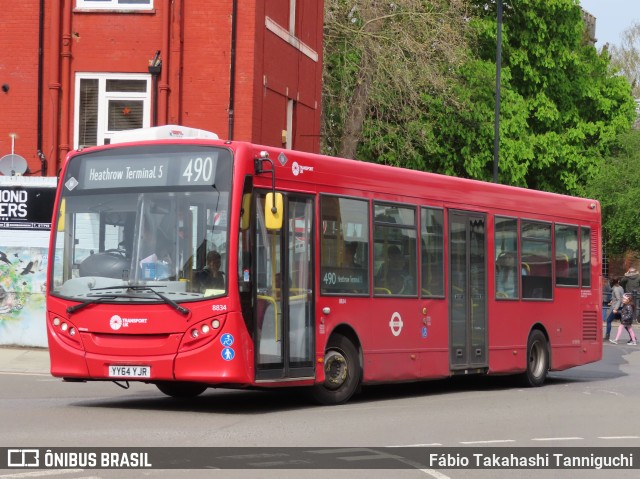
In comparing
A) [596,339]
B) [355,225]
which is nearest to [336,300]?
[355,225]

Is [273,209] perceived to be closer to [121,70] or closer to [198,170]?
[198,170]

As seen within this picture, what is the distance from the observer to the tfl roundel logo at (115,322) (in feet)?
46.7

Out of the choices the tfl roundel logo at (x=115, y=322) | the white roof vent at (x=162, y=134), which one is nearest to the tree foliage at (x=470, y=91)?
the white roof vent at (x=162, y=134)

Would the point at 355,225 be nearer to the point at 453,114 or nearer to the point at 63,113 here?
Result: the point at 63,113

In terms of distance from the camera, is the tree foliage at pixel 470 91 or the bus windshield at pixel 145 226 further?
the tree foliage at pixel 470 91

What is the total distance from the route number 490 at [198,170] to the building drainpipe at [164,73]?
12016 mm

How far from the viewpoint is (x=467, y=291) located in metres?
19.0

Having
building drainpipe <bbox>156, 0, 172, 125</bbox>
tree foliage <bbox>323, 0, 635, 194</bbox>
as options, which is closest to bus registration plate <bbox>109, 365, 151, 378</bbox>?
building drainpipe <bbox>156, 0, 172, 125</bbox>

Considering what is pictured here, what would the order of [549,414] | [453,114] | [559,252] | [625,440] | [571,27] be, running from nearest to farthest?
[625,440] < [549,414] < [559,252] < [453,114] < [571,27]

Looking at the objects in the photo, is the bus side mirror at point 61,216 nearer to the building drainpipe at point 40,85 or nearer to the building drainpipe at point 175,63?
the building drainpipe at point 175,63

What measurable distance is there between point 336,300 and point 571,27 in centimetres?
3997

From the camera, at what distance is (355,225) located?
16328 millimetres

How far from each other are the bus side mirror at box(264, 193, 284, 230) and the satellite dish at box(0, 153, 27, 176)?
12585 millimetres

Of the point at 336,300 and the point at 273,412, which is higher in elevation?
the point at 336,300
